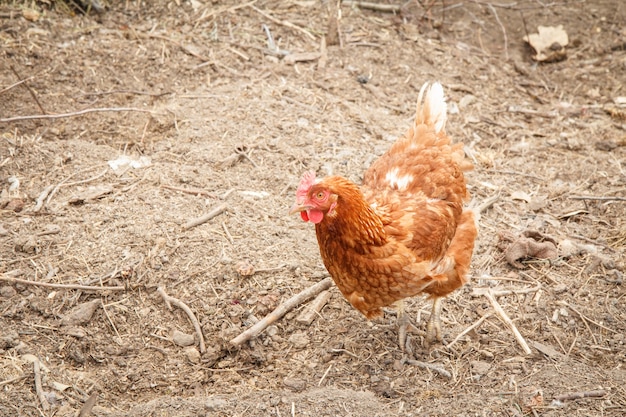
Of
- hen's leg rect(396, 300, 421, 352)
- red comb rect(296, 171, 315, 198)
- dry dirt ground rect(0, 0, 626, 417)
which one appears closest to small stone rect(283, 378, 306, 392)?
dry dirt ground rect(0, 0, 626, 417)

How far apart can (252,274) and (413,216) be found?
3.85ft

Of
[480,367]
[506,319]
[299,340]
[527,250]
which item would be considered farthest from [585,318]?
[299,340]

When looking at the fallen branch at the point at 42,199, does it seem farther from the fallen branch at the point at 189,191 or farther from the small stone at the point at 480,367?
the small stone at the point at 480,367

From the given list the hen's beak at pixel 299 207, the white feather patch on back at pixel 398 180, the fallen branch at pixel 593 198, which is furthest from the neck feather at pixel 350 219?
the fallen branch at pixel 593 198

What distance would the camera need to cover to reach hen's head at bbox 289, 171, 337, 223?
10.0 ft

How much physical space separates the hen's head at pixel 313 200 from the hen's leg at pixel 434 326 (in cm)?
113

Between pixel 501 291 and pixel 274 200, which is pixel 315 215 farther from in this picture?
pixel 501 291

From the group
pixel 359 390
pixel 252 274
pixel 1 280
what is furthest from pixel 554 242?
pixel 1 280

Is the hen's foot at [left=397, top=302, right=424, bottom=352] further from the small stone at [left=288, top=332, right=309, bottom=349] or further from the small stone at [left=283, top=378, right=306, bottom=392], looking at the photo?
the small stone at [left=283, top=378, right=306, bottom=392]

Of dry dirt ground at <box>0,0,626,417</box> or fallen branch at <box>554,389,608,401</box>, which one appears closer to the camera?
fallen branch at <box>554,389,608,401</box>

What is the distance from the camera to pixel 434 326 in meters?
3.82

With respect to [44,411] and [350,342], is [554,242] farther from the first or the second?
[44,411]

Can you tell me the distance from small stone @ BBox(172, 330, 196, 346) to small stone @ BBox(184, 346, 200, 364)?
0.04 m

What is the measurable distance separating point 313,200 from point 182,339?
1.31 metres
